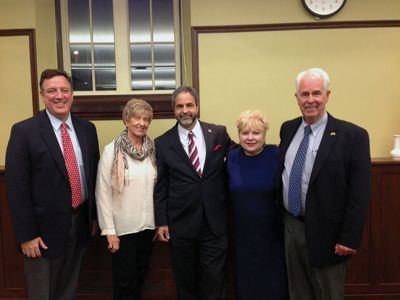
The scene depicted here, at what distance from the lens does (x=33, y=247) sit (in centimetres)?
197

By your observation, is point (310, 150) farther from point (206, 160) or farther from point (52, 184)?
point (52, 184)

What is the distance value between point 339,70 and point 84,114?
7.49ft

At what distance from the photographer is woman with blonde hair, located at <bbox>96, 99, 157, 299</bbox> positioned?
2145mm

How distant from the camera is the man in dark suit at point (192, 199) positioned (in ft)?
7.01

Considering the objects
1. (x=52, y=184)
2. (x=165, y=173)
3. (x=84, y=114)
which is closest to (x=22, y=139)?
(x=52, y=184)

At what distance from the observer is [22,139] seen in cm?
196

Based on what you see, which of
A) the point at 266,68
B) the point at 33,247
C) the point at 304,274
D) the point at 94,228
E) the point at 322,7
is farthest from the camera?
the point at 266,68

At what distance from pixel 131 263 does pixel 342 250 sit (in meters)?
1.21

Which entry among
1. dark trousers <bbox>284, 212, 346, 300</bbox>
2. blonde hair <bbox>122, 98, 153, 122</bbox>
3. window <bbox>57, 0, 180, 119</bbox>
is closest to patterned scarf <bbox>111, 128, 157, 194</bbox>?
A: blonde hair <bbox>122, 98, 153, 122</bbox>

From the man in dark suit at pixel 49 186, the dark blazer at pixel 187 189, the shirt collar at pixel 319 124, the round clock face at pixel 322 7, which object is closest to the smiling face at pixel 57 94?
the man in dark suit at pixel 49 186

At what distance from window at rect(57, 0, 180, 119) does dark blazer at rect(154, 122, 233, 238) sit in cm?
134

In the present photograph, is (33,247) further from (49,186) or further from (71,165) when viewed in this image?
(71,165)

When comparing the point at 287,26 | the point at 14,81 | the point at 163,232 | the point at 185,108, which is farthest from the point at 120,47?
the point at 163,232

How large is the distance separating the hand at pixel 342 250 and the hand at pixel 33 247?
1.54 m
